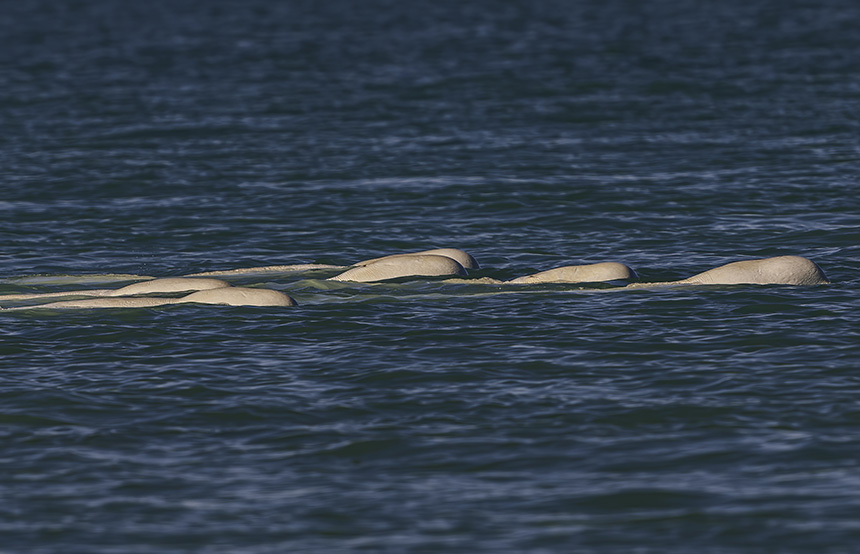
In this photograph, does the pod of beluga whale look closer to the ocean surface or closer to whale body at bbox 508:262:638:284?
whale body at bbox 508:262:638:284

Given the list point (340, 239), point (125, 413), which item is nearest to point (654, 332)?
point (125, 413)

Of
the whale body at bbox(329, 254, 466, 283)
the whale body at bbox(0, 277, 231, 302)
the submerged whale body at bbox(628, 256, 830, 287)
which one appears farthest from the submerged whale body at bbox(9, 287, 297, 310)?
the submerged whale body at bbox(628, 256, 830, 287)

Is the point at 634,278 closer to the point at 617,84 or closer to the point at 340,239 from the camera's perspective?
the point at 340,239

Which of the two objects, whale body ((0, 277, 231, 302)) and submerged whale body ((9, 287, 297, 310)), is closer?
submerged whale body ((9, 287, 297, 310))

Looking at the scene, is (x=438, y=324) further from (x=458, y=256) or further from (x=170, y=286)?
(x=170, y=286)

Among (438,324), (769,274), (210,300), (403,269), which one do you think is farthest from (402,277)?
(769,274)

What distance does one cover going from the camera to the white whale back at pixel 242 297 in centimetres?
2345

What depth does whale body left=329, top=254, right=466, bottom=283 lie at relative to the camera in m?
25.2

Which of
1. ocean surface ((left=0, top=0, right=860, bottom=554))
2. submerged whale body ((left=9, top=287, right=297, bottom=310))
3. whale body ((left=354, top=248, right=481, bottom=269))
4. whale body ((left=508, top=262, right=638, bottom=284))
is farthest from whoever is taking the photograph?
whale body ((left=354, top=248, right=481, bottom=269))

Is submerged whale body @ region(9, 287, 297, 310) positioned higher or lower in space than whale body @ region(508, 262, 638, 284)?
higher

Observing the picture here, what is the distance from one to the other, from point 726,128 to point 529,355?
937 inches

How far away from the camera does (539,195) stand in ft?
111

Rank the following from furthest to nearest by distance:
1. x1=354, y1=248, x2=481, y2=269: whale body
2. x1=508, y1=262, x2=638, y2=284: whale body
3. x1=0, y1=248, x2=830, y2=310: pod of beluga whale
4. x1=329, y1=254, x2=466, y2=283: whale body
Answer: x1=354, y1=248, x2=481, y2=269: whale body → x1=329, y1=254, x2=466, y2=283: whale body → x1=508, y1=262, x2=638, y2=284: whale body → x1=0, y1=248, x2=830, y2=310: pod of beluga whale

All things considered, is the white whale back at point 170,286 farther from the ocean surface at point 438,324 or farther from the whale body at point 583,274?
the whale body at point 583,274
